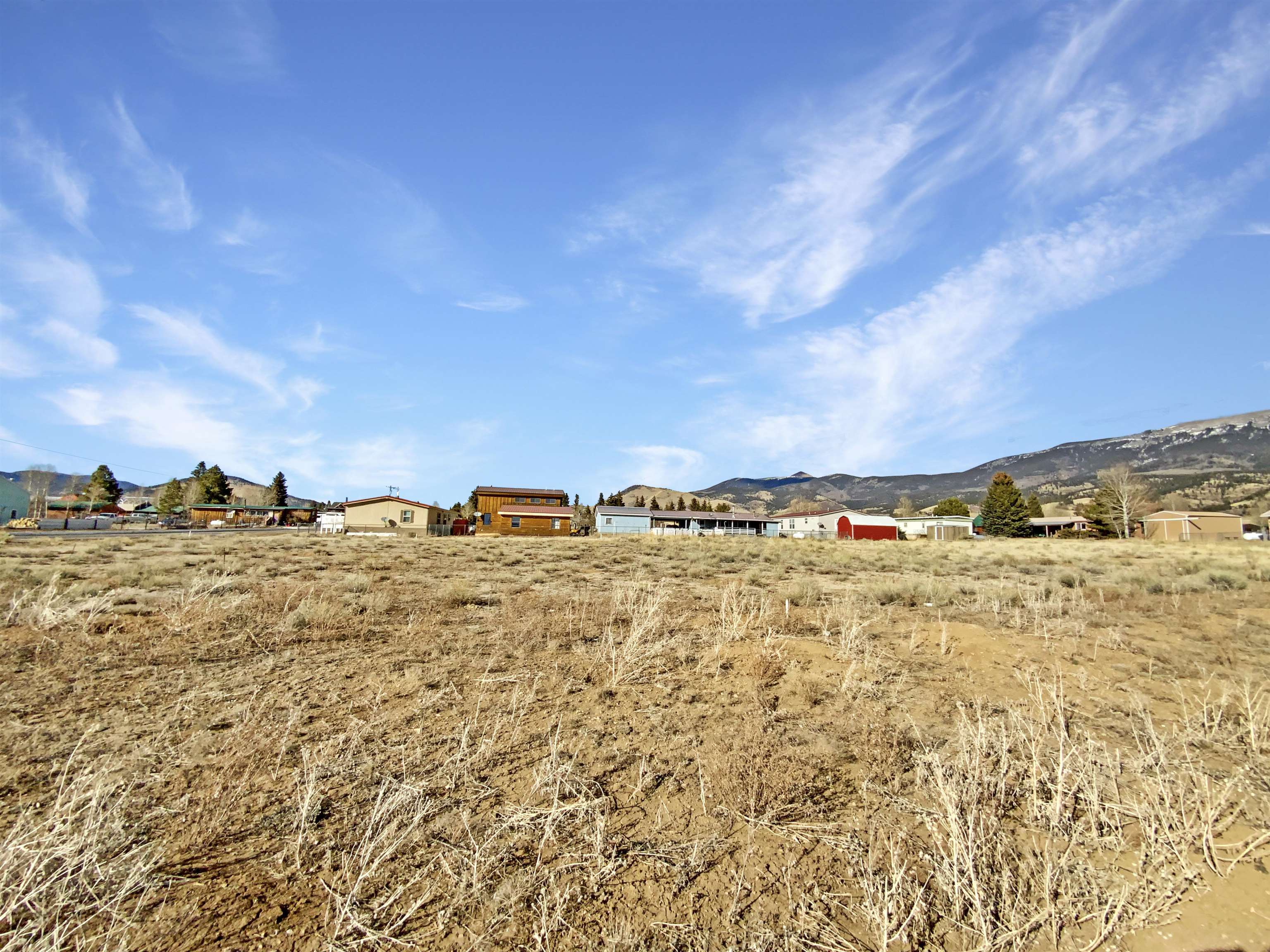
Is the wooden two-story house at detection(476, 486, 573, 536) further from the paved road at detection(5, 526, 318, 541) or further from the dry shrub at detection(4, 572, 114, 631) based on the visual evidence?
the dry shrub at detection(4, 572, 114, 631)

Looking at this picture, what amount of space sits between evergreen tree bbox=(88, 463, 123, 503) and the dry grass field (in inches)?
4124

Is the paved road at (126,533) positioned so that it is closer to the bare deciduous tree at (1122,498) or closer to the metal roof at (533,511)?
the metal roof at (533,511)

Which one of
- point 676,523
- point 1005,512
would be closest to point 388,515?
point 676,523

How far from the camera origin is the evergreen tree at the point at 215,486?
297 feet

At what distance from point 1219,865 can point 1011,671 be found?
4.46 m

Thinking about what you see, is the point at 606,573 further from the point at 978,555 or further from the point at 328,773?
the point at 978,555

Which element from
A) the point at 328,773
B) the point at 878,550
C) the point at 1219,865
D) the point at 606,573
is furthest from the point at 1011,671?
the point at 878,550

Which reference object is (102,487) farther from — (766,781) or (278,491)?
(766,781)

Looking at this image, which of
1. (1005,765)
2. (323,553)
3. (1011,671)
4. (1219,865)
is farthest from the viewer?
(323,553)

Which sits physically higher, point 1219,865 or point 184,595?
point 184,595

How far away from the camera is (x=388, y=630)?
29.9 feet

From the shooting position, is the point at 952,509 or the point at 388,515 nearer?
the point at 388,515

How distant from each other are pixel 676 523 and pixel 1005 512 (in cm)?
3937

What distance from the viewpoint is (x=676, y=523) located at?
234 feet
